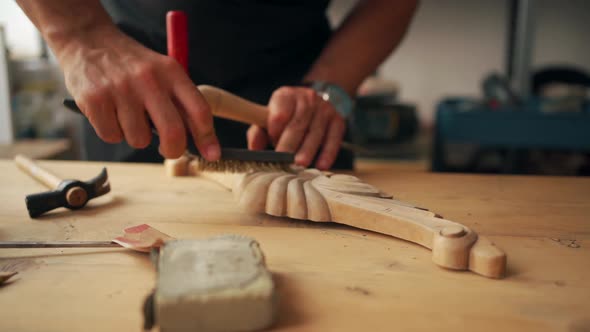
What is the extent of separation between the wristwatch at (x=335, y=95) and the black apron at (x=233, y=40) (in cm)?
12

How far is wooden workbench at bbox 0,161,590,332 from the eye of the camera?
410 mm

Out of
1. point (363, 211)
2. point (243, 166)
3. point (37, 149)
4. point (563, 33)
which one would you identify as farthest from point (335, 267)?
point (563, 33)

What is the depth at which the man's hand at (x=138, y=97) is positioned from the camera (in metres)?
0.67

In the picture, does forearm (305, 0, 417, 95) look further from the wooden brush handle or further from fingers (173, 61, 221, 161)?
fingers (173, 61, 221, 161)

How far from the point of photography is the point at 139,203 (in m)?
0.75

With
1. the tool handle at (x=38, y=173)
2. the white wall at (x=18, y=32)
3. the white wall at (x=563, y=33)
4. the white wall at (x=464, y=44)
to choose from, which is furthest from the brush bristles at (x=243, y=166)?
the white wall at (x=563, y=33)

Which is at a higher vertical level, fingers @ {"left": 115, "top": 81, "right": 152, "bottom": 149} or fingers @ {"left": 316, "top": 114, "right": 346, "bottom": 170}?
fingers @ {"left": 115, "top": 81, "right": 152, "bottom": 149}

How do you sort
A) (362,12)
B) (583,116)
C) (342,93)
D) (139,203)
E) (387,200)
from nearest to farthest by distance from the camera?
1. (387,200)
2. (139,203)
3. (342,93)
4. (362,12)
5. (583,116)

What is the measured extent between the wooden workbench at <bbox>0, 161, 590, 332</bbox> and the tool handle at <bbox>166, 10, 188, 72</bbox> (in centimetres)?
23

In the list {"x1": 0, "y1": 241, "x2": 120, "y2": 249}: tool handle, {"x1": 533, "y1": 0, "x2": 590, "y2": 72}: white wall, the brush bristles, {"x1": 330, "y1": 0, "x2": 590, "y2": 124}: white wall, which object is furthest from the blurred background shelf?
{"x1": 533, "y1": 0, "x2": 590, "y2": 72}: white wall

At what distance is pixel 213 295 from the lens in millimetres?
372

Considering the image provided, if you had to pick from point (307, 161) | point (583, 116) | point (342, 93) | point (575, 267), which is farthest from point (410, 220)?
point (583, 116)

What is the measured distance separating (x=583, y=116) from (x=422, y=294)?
201 centimetres

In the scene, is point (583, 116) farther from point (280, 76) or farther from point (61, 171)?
point (61, 171)
